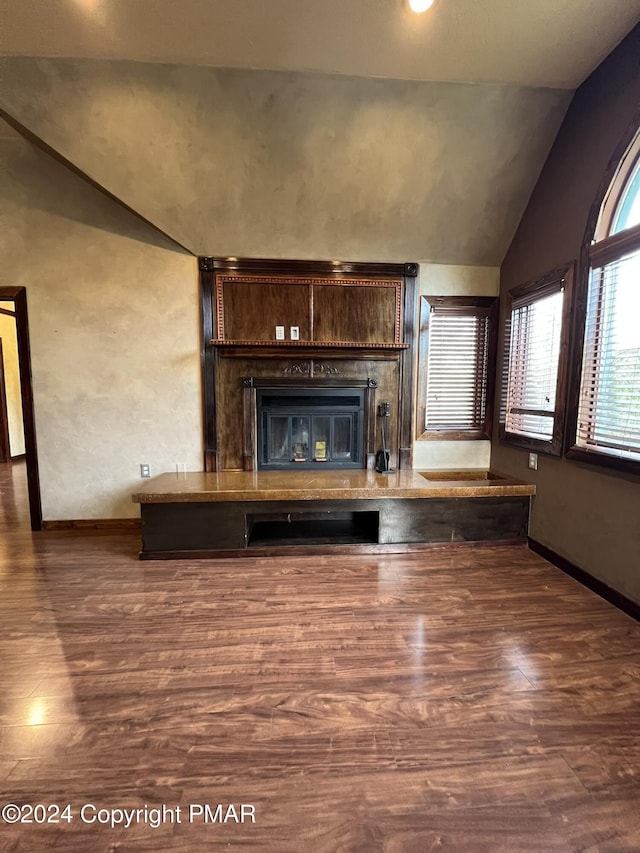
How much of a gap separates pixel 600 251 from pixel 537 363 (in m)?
0.83

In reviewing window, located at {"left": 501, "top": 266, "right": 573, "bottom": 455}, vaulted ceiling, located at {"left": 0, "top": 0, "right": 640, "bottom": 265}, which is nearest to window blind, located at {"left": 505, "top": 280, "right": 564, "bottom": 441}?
window, located at {"left": 501, "top": 266, "right": 573, "bottom": 455}

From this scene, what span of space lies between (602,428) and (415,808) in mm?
2181

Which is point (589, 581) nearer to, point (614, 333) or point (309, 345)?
point (614, 333)

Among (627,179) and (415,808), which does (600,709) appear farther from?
(627,179)

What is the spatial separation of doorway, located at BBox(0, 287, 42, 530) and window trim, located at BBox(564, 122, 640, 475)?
167 inches

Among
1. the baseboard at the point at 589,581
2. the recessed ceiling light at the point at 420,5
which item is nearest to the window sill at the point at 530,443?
the baseboard at the point at 589,581

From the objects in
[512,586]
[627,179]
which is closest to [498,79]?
[627,179]

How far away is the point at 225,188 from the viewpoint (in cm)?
268

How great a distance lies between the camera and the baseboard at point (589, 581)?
79.5 inches

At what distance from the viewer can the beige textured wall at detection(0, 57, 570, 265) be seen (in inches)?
87.8

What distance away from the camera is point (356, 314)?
3211mm

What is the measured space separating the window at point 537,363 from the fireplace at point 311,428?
51.5 inches

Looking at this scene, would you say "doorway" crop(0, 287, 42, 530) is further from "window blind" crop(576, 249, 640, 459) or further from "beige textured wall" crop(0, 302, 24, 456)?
"window blind" crop(576, 249, 640, 459)

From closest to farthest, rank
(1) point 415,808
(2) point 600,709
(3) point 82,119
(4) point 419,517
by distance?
(1) point 415,808
(2) point 600,709
(3) point 82,119
(4) point 419,517
